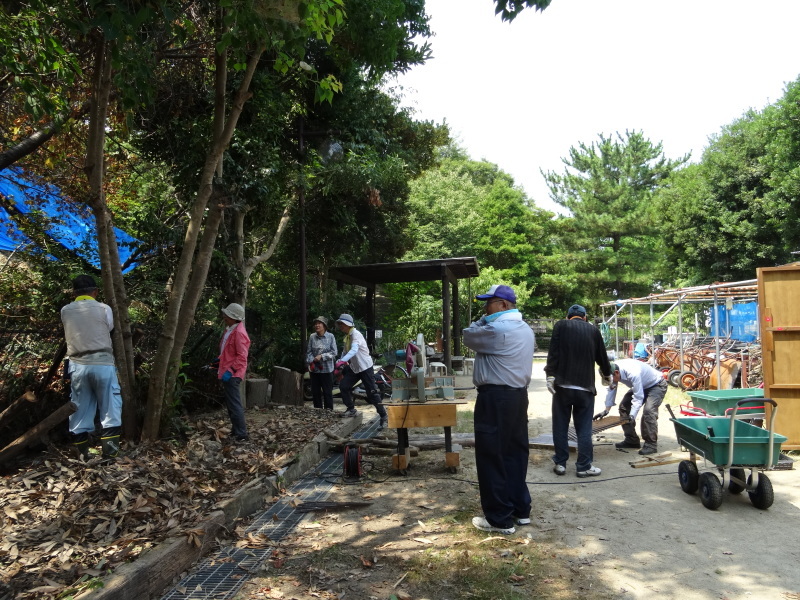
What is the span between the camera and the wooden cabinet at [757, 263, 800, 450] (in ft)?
25.9

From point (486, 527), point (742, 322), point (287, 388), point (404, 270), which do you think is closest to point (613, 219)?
point (742, 322)

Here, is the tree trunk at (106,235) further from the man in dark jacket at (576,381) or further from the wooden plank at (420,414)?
the man in dark jacket at (576,381)

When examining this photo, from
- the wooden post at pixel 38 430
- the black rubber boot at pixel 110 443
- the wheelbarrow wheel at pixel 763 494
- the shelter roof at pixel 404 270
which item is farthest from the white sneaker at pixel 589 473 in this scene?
the shelter roof at pixel 404 270

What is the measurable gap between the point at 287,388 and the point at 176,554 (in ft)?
25.1

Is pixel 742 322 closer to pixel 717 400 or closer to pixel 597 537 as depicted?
pixel 717 400

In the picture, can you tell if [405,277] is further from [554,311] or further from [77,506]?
[554,311]

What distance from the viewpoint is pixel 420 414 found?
712 centimetres

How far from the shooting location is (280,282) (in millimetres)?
17844

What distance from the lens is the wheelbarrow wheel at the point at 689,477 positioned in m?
6.32

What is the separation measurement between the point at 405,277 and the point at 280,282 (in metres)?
3.54

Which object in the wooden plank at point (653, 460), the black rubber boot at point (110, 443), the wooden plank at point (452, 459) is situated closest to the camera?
the black rubber boot at point (110, 443)

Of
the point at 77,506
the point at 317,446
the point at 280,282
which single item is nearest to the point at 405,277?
the point at 280,282

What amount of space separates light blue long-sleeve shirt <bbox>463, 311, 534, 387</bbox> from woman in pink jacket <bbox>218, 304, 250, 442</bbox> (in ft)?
11.4

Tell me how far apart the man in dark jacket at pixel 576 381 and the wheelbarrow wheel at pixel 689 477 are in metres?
1.05
